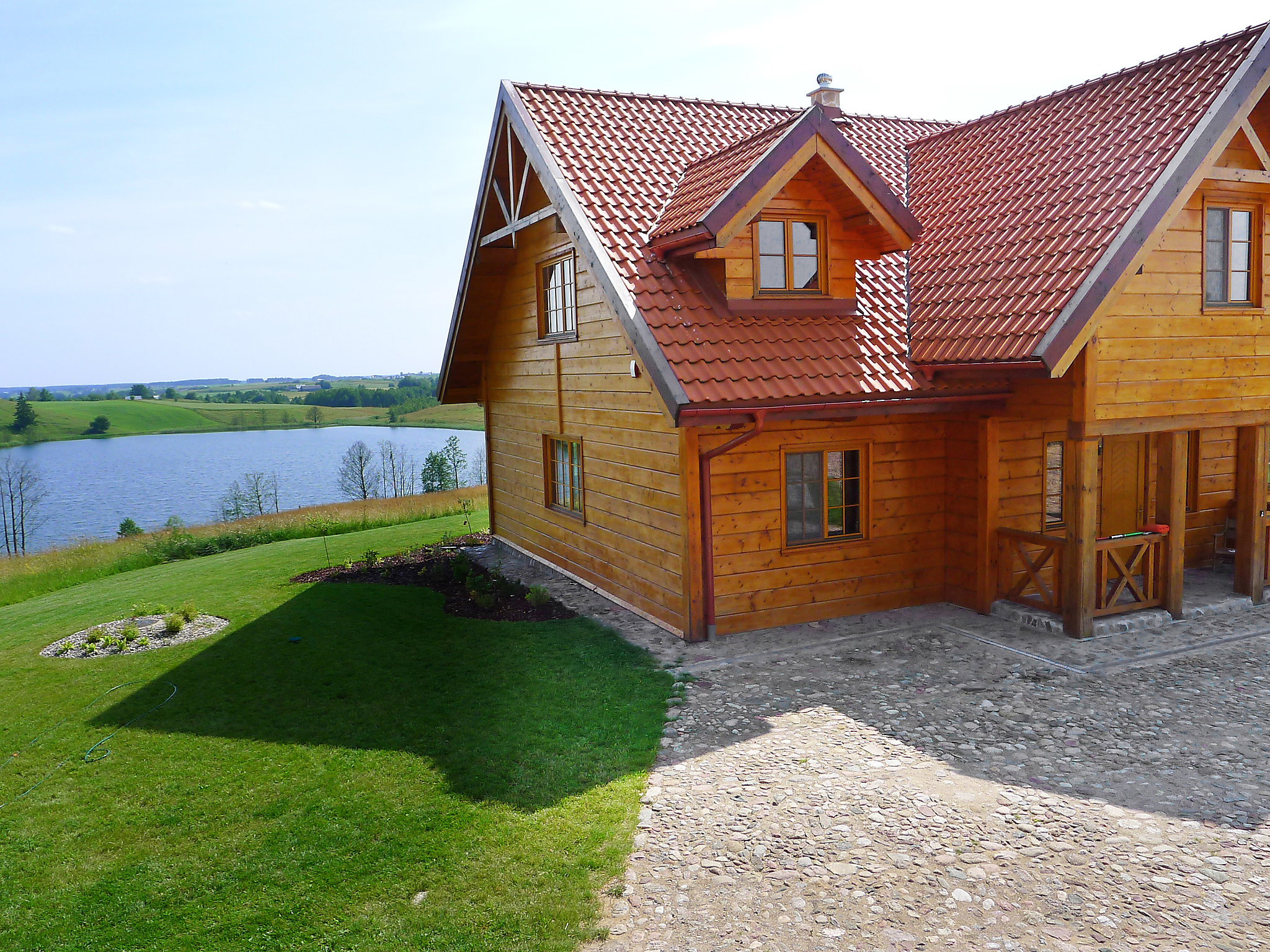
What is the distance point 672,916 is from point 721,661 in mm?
4271

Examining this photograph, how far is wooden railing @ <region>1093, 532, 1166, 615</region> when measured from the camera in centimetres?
959

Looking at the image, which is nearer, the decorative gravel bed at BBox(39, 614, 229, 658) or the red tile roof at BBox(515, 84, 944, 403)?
the red tile roof at BBox(515, 84, 944, 403)

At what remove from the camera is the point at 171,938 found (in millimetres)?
4777

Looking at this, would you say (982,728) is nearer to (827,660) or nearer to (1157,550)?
(827,660)

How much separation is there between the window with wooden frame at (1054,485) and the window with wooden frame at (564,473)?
20.3 ft

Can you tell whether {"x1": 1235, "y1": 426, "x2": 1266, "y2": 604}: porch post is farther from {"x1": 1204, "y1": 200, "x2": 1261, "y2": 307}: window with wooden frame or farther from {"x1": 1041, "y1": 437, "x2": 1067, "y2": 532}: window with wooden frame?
{"x1": 1041, "y1": 437, "x2": 1067, "y2": 532}: window with wooden frame

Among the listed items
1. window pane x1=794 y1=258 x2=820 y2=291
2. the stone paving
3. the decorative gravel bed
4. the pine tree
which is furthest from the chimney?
the pine tree

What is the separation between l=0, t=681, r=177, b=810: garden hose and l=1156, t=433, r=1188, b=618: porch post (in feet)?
35.8

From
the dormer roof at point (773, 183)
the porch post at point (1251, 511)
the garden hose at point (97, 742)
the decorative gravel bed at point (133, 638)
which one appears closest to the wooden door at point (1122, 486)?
the porch post at point (1251, 511)

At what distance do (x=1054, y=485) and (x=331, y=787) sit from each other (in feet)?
29.9

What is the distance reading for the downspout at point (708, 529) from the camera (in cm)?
A: 916

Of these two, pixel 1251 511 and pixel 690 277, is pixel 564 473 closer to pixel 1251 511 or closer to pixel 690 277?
pixel 690 277

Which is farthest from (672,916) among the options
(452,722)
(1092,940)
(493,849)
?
(452,722)

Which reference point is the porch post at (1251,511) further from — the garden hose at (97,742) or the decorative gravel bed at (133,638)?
the decorative gravel bed at (133,638)
